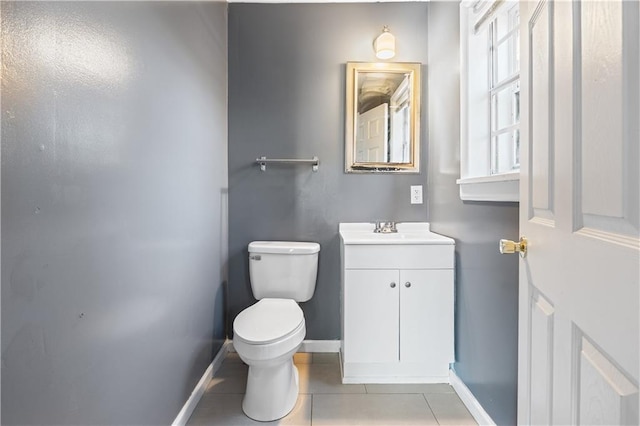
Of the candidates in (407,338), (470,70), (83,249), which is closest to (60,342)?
(83,249)

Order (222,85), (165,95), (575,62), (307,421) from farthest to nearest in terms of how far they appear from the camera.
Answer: (222,85), (307,421), (165,95), (575,62)

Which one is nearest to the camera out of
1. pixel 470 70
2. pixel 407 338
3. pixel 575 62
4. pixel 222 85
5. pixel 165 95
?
pixel 575 62

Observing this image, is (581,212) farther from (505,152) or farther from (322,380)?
(322,380)

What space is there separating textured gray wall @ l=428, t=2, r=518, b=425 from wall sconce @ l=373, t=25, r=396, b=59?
0.27 metres

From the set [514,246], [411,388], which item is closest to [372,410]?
[411,388]

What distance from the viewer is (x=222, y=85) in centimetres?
204

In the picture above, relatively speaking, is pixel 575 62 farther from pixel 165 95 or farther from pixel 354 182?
pixel 354 182

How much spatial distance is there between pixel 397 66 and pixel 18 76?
201 cm

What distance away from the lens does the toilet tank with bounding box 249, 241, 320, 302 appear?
1.94 meters

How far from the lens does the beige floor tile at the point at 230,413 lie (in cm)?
147

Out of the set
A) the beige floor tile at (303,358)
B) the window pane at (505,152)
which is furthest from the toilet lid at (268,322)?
the window pane at (505,152)

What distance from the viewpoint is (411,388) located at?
5.66ft

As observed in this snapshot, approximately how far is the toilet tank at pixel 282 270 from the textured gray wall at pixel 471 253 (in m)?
0.86

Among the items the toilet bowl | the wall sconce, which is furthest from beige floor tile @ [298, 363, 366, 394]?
the wall sconce
